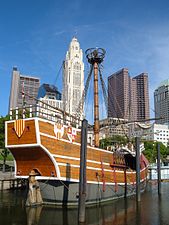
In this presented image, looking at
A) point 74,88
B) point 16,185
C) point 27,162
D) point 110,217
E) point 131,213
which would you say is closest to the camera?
point 110,217

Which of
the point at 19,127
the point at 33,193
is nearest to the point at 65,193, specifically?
the point at 33,193

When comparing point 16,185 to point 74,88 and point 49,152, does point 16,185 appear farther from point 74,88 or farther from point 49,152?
point 74,88

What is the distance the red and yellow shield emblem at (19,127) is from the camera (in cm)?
2008

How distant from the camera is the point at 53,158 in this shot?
19828mm

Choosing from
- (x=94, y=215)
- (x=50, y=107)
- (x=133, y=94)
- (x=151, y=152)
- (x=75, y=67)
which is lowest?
(x=94, y=215)

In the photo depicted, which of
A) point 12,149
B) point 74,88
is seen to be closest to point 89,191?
point 12,149

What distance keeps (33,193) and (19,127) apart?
5224mm

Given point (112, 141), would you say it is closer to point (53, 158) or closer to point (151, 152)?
point (53, 158)

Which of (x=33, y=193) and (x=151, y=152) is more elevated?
(x=151, y=152)

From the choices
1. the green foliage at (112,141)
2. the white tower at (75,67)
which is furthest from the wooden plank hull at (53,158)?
the white tower at (75,67)

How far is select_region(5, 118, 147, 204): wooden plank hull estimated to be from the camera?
19.7 meters

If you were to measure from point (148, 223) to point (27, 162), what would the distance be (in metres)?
9.68

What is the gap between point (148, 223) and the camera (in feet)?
55.1

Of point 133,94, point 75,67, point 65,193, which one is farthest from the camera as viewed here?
point 75,67
